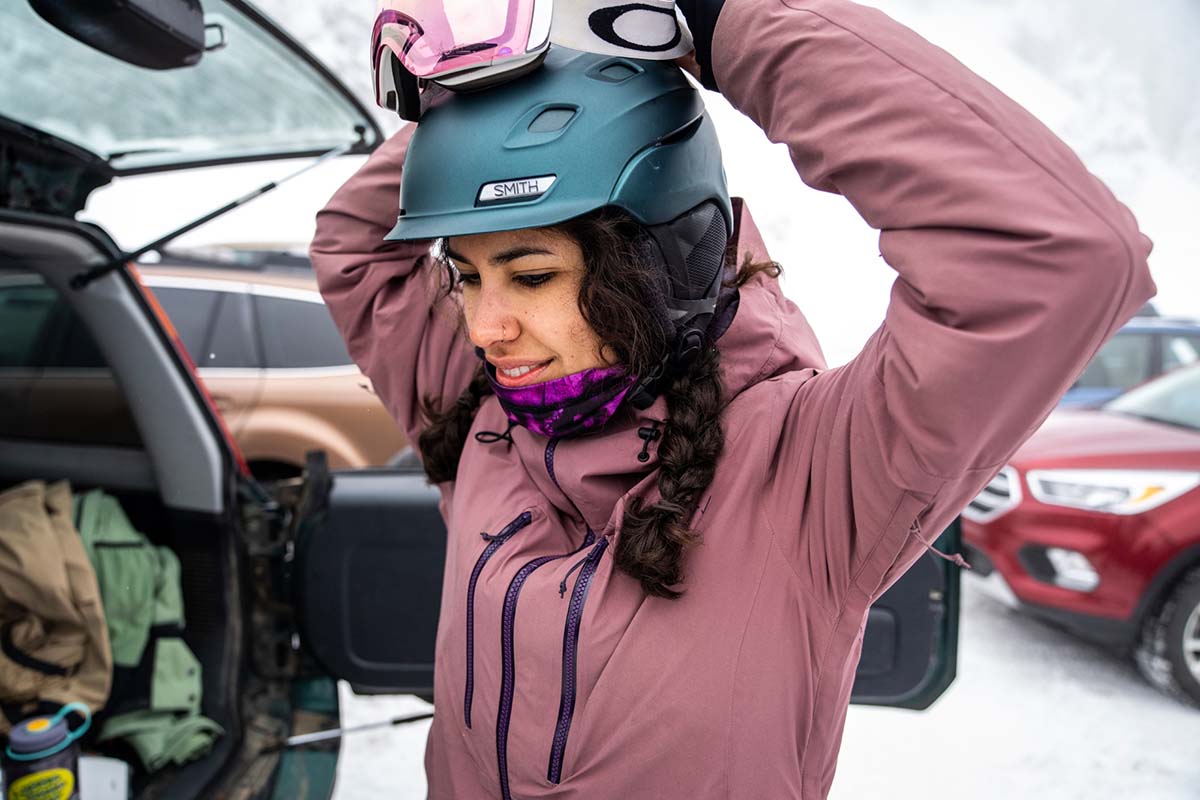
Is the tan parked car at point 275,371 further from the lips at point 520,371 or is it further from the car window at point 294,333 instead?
the lips at point 520,371

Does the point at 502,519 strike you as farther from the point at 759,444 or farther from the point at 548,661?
the point at 759,444

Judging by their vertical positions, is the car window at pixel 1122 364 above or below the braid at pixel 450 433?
below

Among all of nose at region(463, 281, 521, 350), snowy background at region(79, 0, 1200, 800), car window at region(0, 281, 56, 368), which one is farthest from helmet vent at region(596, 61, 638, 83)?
car window at region(0, 281, 56, 368)

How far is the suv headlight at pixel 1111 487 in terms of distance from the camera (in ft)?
13.2

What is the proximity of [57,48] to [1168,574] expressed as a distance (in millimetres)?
4371

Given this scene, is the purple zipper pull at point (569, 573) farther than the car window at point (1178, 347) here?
No

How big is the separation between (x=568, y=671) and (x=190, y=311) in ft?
10.7

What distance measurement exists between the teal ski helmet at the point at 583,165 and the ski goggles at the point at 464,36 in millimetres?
56

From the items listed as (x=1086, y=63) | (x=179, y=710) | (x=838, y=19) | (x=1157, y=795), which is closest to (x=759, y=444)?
(x=838, y=19)

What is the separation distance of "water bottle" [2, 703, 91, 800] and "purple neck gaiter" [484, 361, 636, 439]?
5.38 feet

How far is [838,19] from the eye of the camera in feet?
3.39

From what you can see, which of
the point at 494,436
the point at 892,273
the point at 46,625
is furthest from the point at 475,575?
the point at 892,273

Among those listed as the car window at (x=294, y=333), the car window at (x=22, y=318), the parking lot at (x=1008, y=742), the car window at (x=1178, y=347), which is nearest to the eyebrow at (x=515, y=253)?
the car window at (x=294, y=333)

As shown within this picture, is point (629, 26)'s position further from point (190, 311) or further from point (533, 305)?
point (190, 311)
